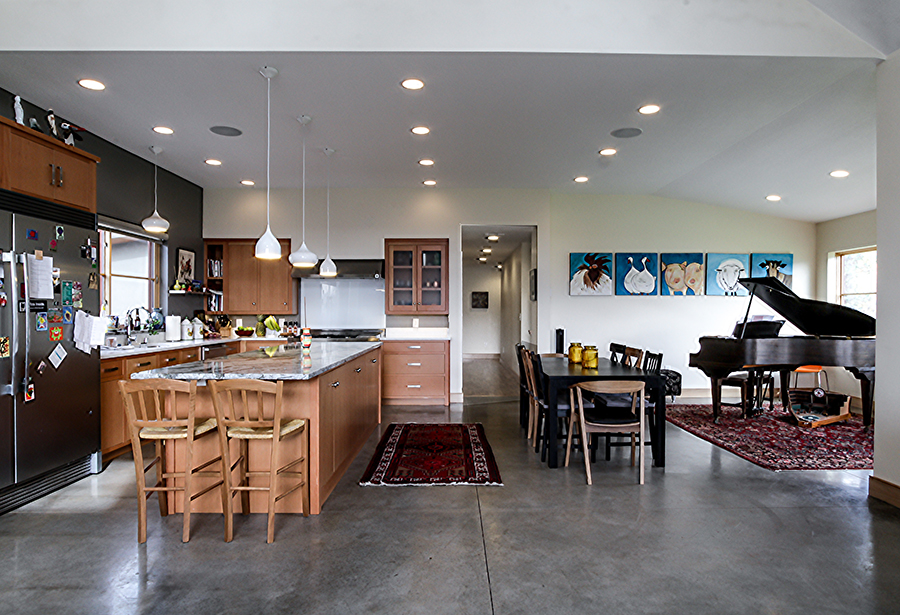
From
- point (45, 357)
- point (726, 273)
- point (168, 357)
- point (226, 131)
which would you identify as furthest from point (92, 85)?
point (726, 273)

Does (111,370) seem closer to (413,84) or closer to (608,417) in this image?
(413,84)

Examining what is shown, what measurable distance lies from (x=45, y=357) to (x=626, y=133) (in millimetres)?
4896

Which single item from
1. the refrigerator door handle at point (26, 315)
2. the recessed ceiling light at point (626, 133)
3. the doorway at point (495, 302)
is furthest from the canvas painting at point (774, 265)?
the refrigerator door handle at point (26, 315)

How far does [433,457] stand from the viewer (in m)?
4.24

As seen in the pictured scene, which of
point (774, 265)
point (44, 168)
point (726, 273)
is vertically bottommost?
point (726, 273)

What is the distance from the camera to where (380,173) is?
621 cm

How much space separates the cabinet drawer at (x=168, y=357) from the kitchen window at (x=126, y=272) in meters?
0.82

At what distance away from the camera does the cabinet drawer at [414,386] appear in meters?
6.71

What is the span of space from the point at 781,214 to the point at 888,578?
616 cm

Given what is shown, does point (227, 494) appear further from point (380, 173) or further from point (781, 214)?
point (781, 214)

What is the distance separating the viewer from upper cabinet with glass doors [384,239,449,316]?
7.03m

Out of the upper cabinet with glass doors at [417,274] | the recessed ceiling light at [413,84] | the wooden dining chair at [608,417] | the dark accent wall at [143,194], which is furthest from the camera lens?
the upper cabinet with glass doors at [417,274]

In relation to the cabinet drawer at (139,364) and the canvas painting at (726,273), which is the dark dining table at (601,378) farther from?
the canvas painting at (726,273)

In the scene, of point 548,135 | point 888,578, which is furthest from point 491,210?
point 888,578
